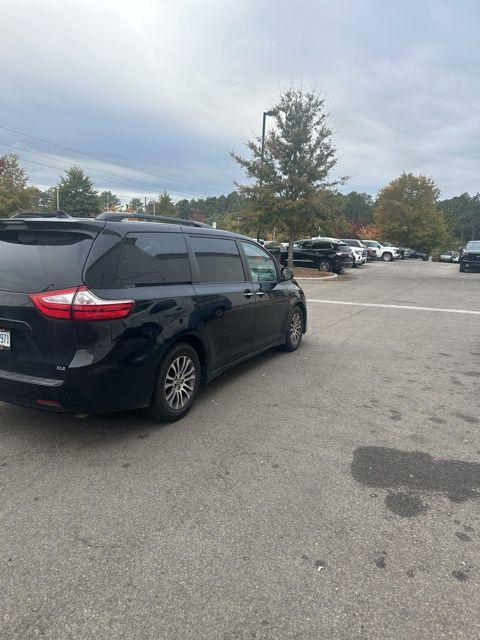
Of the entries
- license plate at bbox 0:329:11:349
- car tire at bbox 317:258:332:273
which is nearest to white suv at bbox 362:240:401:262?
car tire at bbox 317:258:332:273

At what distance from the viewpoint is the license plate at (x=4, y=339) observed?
3443 mm

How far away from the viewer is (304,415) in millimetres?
4367

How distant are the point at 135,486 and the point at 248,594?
3.87ft

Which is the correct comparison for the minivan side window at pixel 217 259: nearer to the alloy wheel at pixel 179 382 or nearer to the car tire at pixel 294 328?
the alloy wheel at pixel 179 382

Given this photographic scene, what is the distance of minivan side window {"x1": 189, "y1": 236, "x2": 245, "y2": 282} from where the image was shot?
4.55 m

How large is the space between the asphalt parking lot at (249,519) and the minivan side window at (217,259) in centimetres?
126

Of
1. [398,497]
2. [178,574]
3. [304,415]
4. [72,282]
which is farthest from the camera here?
[304,415]

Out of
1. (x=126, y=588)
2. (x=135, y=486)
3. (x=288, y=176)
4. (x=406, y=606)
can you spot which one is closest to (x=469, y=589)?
(x=406, y=606)

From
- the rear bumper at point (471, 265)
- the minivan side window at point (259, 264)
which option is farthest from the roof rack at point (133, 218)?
the rear bumper at point (471, 265)

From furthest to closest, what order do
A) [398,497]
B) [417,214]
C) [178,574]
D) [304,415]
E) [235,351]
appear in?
[417,214], [235,351], [304,415], [398,497], [178,574]

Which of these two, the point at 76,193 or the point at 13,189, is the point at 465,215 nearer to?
the point at 76,193

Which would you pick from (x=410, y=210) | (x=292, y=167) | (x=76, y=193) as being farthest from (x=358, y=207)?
(x=292, y=167)

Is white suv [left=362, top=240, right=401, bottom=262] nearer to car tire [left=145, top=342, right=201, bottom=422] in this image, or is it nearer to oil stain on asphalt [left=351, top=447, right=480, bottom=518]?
car tire [left=145, top=342, right=201, bottom=422]

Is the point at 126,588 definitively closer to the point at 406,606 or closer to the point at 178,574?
the point at 178,574
